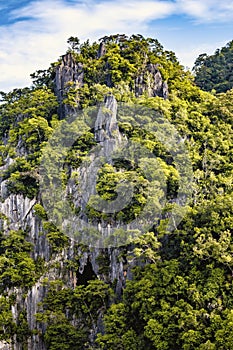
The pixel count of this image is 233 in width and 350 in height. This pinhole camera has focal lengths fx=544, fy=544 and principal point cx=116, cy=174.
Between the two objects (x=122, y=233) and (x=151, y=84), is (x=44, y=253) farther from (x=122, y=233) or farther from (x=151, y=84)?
(x=151, y=84)

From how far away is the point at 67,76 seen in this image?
25.5 meters

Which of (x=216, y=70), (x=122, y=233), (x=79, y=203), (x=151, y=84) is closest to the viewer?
(x=122, y=233)

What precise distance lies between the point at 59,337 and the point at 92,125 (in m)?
8.80

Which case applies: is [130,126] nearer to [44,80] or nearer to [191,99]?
[191,99]

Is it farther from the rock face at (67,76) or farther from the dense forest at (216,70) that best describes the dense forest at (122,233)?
the dense forest at (216,70)

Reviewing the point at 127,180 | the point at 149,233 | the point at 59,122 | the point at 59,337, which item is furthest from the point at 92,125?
the point at 59,337

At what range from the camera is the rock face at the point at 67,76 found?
2481 centimetres

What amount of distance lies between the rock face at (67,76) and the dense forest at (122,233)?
52mm

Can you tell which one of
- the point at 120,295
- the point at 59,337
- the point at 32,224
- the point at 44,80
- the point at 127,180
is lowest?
the point at 59,337

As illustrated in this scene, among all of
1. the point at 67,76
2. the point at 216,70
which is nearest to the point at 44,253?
the point at 67,76

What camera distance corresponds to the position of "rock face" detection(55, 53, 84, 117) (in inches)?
977

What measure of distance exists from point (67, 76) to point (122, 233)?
9476 mm

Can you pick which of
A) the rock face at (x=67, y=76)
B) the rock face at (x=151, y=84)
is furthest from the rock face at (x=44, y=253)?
the rock face at (x=67, y=76)

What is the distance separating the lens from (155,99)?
22.8 m
